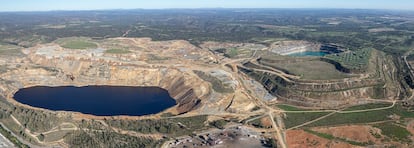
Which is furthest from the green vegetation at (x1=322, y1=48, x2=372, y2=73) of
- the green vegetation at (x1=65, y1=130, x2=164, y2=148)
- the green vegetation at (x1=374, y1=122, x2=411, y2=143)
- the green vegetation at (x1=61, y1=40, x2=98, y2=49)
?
the green vegetation at (x1=61, y1=40, x2=98, y2=49)

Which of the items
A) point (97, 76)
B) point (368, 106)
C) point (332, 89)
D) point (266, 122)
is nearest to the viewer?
point (266, 122)

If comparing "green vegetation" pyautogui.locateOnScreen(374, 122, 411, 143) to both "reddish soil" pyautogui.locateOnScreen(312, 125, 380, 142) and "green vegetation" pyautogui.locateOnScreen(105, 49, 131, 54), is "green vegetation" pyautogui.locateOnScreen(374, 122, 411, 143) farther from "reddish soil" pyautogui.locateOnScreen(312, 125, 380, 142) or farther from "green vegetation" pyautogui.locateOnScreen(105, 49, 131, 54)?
"green vegetation" pyautogui.locateOnScreen(105, 49, 131, 54)

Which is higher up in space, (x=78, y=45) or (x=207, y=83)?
(x=78, y=45)

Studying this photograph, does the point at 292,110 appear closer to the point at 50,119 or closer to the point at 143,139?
the point at 143,139

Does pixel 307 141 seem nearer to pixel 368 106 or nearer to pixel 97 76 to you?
pixel 368 106

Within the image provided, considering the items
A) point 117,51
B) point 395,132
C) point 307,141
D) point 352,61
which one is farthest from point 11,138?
point 352,61

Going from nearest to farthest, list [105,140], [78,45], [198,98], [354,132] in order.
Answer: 1. [105,140]
2. [354,132]
3. [198,98]
4. [78,45]

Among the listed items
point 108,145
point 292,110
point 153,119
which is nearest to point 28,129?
point 108,145
